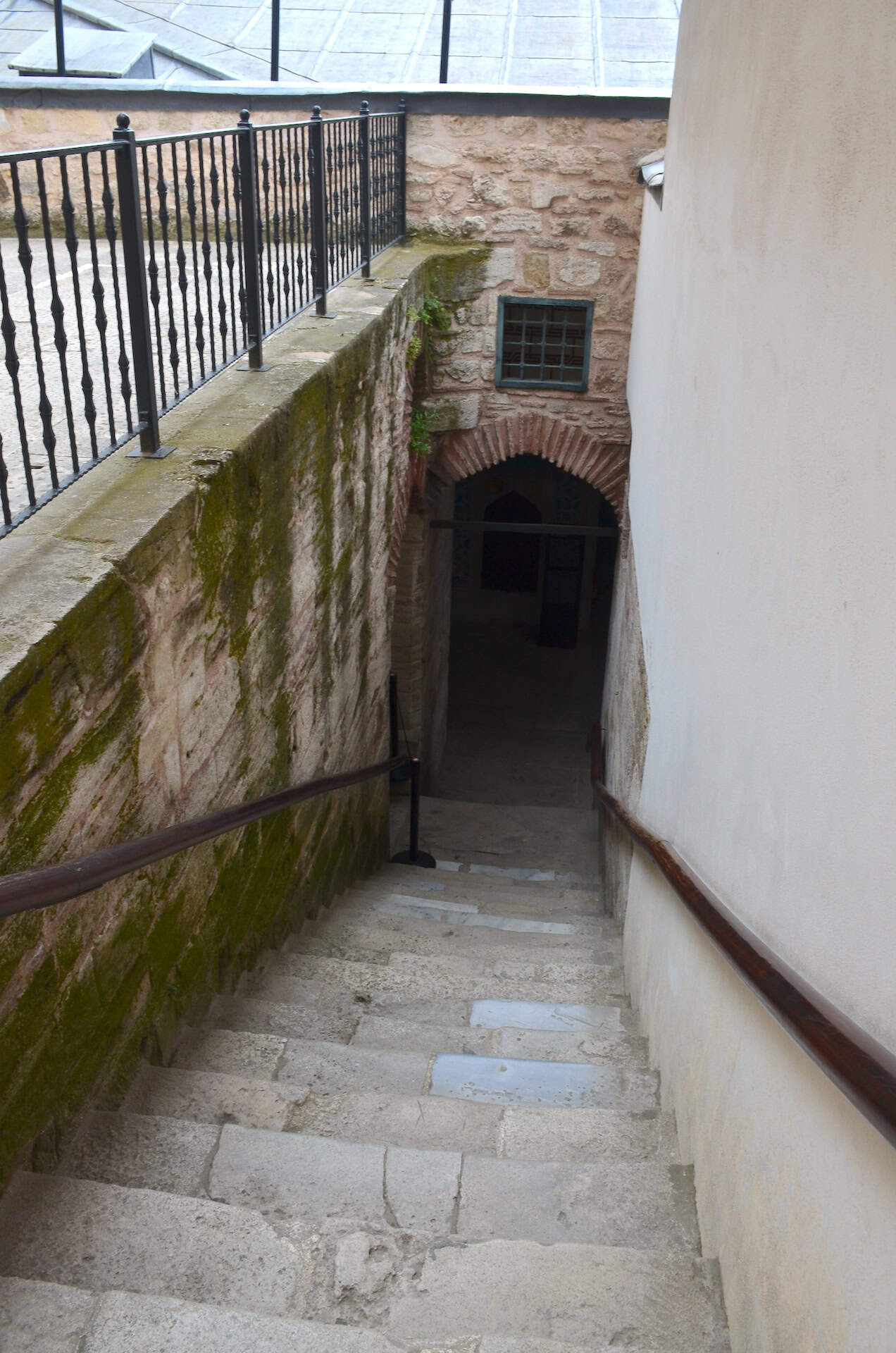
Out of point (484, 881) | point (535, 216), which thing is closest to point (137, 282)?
point (484, 881)

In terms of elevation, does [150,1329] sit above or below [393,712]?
above

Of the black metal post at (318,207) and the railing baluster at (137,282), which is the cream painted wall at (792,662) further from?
the black metal post at (318,207)

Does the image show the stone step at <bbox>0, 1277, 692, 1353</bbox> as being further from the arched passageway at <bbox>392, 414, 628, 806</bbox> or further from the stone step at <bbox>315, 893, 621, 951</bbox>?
the arched passageway at <bbox>392, 414, 628, 806</bbox>

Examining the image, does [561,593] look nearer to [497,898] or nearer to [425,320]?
[425,320]

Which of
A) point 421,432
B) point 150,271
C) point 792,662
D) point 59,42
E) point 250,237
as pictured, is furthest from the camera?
point 59,42

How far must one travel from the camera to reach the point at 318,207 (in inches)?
181

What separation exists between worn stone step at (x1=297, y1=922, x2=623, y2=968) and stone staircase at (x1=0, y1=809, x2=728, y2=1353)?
0.63 m

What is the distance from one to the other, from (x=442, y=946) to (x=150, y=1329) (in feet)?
9.15

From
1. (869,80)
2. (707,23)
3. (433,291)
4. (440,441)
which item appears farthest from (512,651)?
(869,80)

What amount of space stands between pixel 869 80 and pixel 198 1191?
2449mm

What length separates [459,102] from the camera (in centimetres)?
657

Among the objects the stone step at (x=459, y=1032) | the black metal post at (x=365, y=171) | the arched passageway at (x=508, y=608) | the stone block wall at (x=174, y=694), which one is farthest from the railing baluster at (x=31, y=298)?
the arched passageway at (x=508, y=608)

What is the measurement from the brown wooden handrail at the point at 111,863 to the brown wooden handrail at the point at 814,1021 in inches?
49.2

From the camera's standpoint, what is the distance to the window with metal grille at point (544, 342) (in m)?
7.05
